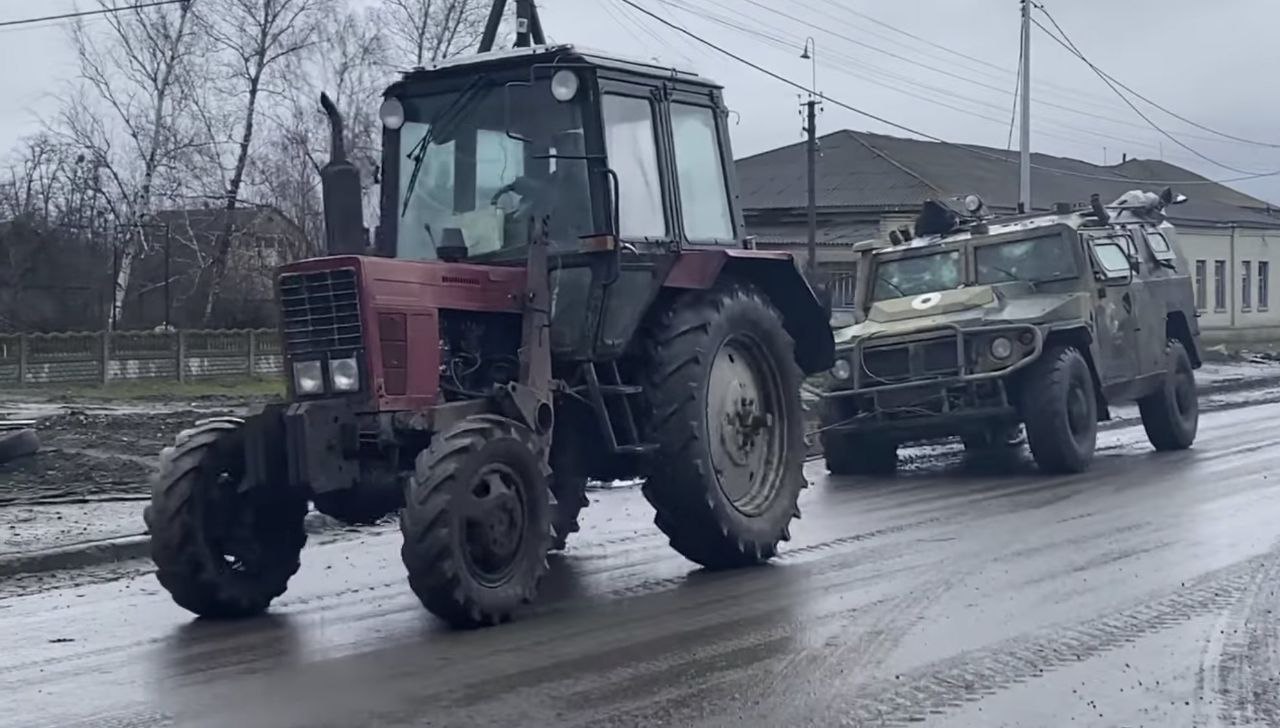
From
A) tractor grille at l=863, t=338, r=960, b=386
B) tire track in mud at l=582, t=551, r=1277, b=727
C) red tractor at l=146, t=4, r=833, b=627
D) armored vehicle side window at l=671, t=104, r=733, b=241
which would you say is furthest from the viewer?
tractor grille at l=863, t=338, r=960, b=386

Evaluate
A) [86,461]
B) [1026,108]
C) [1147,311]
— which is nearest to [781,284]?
[86,461]

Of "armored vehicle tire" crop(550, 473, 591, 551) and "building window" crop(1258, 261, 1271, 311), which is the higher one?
"building window" crop(1258, 261, 1271, 311)

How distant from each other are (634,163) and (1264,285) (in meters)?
56.3

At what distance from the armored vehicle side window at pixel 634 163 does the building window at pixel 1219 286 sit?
52003 mm

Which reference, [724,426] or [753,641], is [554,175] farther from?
[753,641]

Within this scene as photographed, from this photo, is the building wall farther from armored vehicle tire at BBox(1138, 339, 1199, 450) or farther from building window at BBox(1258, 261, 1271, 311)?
armored vehicle tire at BBox(1138, 339, 1199, 450)

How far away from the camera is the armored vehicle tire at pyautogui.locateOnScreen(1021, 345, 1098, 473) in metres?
14.5

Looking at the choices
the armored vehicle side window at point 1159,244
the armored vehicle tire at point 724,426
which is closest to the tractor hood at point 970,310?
the armored vehicle side window at point 1159,244

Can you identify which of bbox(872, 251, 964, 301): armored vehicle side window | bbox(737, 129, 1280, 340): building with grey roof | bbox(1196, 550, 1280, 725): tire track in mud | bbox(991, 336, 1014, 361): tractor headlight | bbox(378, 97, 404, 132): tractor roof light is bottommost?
bbox(1196, 550, 1280, 725): tire track in mud

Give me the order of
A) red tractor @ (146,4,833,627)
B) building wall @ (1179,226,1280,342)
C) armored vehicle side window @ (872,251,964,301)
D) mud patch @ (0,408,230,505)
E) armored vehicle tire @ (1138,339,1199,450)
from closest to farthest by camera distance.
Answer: red tractor @ (146,4,833,627), mud patch @ (0,408,230,505), armored vehicle side window @ (872,251,964,301), armored vehicle tire @ (1138,339,1199,450), building wall @ (1179,226,1280,342)

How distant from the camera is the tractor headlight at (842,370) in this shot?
1554cm

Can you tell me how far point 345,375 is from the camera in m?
8.05

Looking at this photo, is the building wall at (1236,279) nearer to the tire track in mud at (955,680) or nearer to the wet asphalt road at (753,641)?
the wet asphalt road at (753,641)

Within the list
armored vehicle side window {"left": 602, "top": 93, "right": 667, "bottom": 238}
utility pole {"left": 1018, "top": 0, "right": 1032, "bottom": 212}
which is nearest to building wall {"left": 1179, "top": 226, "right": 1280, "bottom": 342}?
utility pole {"left": 1018, "top": 0, "right": 1032, "bottom": 212}
